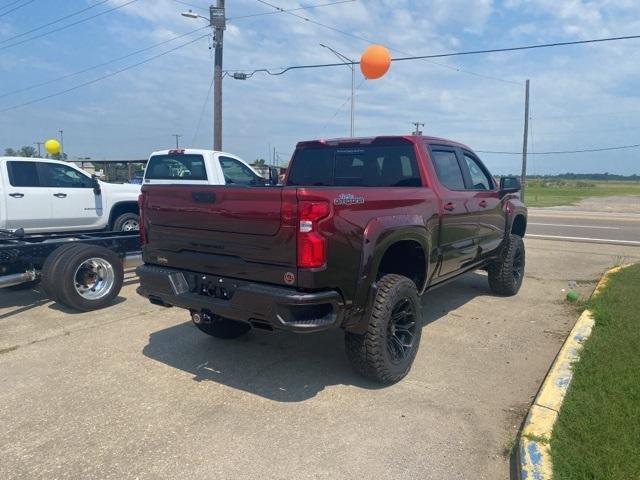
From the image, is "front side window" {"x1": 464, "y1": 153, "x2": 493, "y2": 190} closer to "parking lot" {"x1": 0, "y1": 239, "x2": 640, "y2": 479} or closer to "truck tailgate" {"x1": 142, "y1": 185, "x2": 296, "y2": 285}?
"parking lot" {"x1": 0, "y1": 239, "x2": 640, "y2": 479}

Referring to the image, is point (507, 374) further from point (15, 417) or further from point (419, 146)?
point (15, 417)

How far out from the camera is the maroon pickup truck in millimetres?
3281

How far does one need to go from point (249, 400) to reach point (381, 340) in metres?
1.09

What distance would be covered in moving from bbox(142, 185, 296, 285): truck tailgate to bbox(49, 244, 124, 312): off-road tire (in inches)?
80.7

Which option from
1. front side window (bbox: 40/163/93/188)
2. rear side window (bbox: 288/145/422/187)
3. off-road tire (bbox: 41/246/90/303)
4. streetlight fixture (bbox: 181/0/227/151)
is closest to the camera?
rear side window (bbox: 288/145/422/187)

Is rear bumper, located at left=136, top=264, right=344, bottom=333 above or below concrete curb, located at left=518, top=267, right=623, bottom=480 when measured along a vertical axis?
above

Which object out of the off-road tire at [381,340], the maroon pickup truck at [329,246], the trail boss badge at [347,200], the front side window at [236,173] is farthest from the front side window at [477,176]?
the front side window at [236,173]

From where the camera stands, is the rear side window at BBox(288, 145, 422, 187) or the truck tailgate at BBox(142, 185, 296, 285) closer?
the truck tailgate at BBox(142, 185, 296, 285)

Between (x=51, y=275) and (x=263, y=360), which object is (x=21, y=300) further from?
(x=263, y=360)

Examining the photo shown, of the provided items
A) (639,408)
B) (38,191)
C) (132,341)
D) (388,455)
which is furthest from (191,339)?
(38,191)

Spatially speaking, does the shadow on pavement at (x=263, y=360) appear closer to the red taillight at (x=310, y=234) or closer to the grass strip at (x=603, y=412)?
the red taillight at (x=310, y=234)

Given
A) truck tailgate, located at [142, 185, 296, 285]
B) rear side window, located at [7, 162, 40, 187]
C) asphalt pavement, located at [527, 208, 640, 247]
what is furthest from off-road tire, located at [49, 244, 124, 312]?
asphalt pavement, located at [527, 208, 640, 247]

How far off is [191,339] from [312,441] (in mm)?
2292

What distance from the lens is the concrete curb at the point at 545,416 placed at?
9.20 ft
